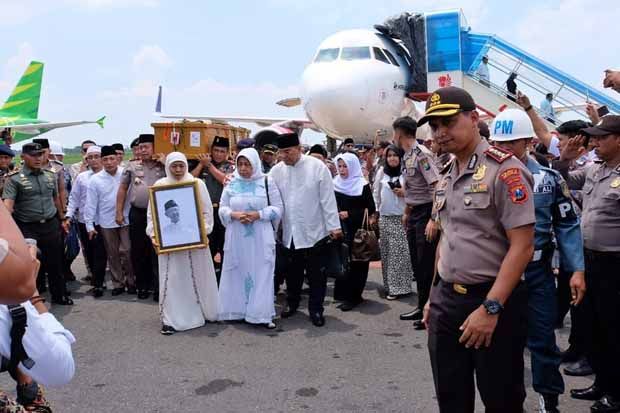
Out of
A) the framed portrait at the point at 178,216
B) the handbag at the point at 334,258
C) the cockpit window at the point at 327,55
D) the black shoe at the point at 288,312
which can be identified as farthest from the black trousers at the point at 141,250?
the cockpit window at the point at 327,55

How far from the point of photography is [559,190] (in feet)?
10.1

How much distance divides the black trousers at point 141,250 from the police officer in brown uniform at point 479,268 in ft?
15.3

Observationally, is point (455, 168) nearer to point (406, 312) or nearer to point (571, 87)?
point (406, 312)

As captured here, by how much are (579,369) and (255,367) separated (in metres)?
2.41

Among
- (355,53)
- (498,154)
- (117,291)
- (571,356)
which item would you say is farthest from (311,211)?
(355,53)

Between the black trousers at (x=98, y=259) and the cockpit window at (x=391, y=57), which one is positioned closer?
the black trousers at (x=98, y=259)

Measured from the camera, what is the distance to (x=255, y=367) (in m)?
4.14

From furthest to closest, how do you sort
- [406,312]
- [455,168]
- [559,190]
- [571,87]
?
[571,87], [406,312], [559,190], [455,168]

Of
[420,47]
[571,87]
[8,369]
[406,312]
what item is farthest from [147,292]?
[571,87]

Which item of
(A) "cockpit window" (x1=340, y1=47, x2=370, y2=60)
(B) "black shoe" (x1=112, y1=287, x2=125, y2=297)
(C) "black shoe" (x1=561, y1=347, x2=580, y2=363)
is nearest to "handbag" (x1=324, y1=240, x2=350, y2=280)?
(C) "black shoe" (x1=561, y1=347, x2=580, y2=363)

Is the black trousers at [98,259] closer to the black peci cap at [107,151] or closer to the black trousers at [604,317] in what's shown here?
the black peci cap at [107,151]

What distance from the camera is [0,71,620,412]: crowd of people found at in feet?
7.06

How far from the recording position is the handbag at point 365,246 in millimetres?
5734

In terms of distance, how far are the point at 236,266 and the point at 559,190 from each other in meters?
3.20
